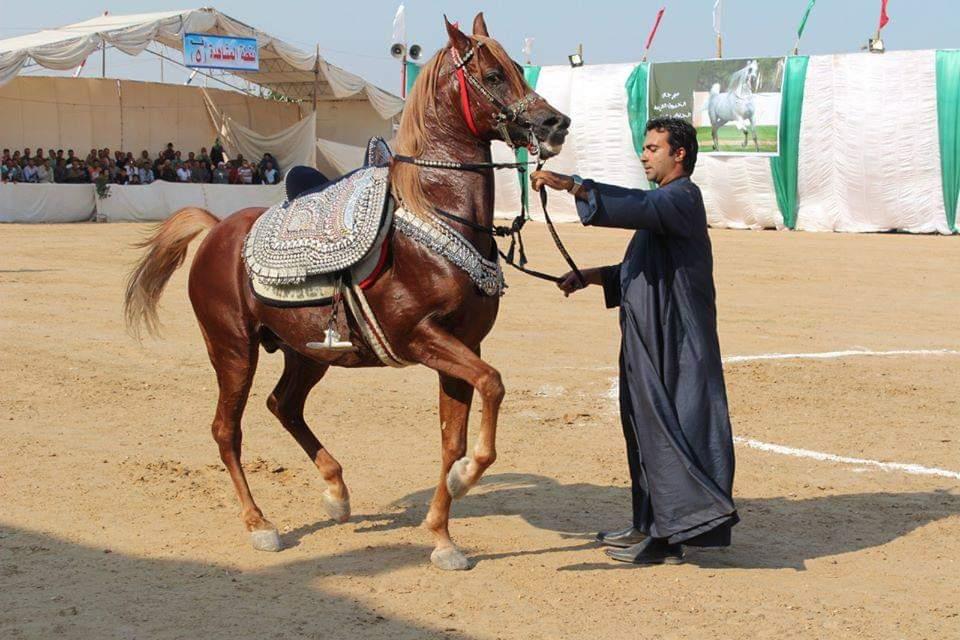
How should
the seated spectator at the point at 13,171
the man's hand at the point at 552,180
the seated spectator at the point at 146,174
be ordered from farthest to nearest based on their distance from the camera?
1. the seated spectator at the point at 146,174
2. the seated spectator at the point at 13,171
3. the man's hand at the point at 552,180

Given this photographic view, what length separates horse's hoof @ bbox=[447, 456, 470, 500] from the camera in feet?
16.3

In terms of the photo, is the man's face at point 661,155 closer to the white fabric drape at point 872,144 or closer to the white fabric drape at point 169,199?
the white fabric drape at point 872,144

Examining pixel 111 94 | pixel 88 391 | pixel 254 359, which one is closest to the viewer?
pixel 254 359

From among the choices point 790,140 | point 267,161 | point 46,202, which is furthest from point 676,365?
point 267,161

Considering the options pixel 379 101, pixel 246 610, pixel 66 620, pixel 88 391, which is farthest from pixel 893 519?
pixel 379 101

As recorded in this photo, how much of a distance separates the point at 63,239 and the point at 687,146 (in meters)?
18.6

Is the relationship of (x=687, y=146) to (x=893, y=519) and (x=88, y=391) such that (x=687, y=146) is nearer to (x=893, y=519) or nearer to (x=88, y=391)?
(x=893, y=519)

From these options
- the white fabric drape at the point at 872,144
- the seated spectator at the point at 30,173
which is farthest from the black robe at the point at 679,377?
the seated spectator at the point at 30,173

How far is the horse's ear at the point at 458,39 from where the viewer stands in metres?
→ 5.00

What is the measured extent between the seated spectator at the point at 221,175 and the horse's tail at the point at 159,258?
24025 mm

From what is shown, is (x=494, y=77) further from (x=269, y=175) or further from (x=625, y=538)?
(x=269, y=175)

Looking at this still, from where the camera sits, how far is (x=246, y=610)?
14.9ft

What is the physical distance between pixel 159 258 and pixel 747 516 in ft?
11.6

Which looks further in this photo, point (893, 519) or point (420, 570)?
point (893, 519)
